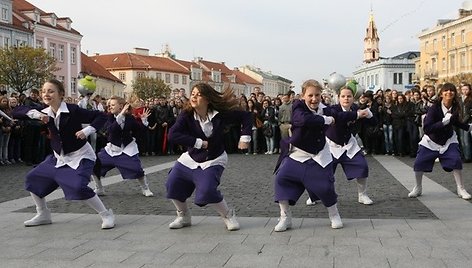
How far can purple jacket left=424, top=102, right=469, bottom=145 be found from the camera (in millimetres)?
8664

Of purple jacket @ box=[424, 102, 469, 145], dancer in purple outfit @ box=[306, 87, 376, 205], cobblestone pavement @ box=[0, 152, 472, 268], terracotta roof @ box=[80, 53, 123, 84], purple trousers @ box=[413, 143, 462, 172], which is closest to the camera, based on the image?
cobblestone pavement @ box=[0, 152, 472, 268]

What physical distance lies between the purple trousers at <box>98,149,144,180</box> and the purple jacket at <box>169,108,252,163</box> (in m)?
2.88

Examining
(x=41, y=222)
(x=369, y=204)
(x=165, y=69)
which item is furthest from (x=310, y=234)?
(x=165, y=69)

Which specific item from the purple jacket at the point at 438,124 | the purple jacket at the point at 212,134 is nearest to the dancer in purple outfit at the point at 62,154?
the purple jacket at the point at 212,134

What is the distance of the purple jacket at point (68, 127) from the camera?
6.98 metres

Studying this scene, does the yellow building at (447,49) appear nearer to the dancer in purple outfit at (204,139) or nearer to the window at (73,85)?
the window at (73,85)

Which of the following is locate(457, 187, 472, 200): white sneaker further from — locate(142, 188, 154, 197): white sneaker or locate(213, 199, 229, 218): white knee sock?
locate(142, 188, 154, 197): white sneaker

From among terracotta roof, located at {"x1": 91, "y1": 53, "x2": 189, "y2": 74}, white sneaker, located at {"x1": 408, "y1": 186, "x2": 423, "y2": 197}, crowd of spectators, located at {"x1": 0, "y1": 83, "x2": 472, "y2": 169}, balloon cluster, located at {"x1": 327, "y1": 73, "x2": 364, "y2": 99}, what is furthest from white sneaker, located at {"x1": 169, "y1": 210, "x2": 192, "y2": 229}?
terracotta roof, located at {"x1": 91, "y1": 53, "x2": 189, "y2": 74}

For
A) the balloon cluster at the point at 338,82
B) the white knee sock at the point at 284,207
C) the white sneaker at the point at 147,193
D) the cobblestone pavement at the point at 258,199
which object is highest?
the balloon cluster at the point at 338,82

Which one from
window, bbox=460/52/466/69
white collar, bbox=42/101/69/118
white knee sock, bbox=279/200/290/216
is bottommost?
white knee sock, bbox=279/200/290/216

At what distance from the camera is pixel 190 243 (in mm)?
5930

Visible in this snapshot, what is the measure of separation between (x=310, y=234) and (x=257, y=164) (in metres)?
9.23

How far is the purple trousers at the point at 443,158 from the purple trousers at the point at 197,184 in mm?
3790

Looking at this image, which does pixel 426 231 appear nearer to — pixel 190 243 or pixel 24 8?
pixel 190 243
